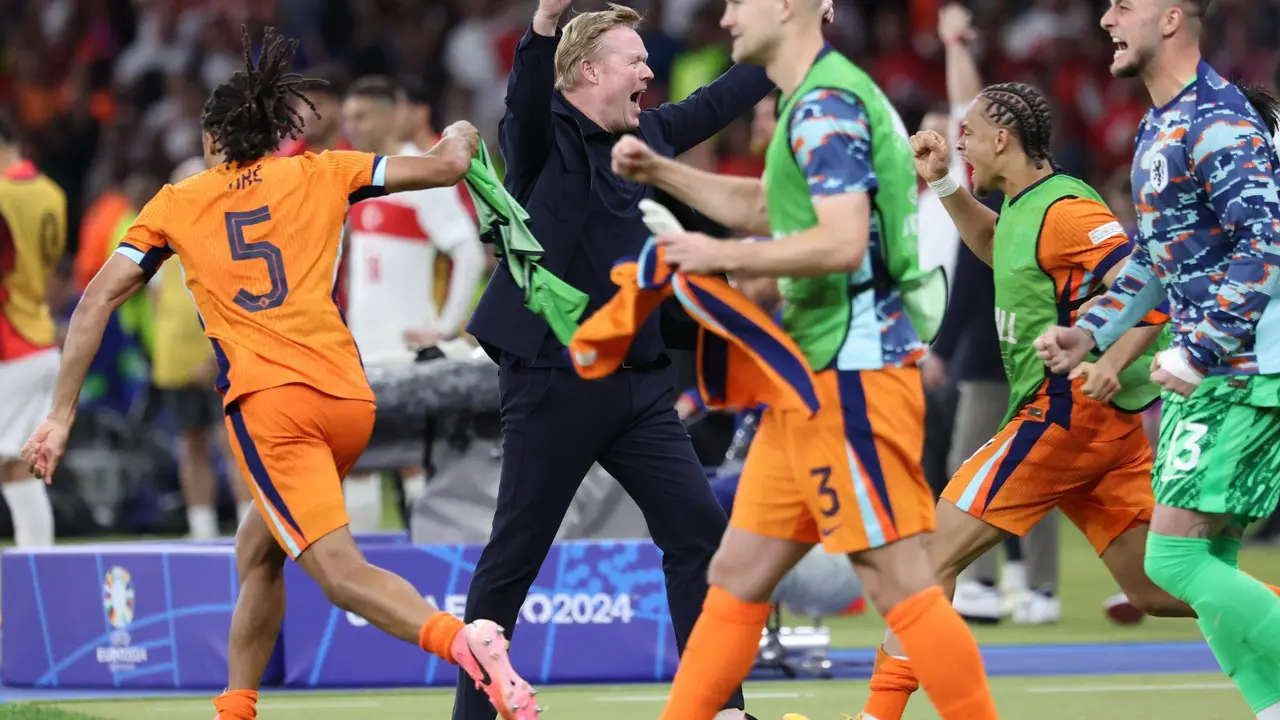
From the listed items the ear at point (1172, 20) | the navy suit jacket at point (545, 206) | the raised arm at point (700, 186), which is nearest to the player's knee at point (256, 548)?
the navy suit jacket at point (545, 206)

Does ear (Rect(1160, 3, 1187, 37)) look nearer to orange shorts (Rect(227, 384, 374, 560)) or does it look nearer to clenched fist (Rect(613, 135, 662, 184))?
clenched fist (Rect(613, 135, 662, 184))

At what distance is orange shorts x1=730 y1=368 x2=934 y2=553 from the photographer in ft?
14.8

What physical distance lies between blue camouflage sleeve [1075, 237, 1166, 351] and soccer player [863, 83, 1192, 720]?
0.86 feet

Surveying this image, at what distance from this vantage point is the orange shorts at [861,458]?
4.52 meters

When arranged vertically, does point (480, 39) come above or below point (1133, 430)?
above

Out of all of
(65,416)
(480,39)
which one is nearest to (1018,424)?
(65,416)

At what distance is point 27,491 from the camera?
9602 millimetres

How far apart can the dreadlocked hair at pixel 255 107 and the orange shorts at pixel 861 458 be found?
2.08 meters

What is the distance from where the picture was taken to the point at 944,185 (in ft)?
20.0

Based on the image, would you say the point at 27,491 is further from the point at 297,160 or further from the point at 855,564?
the point at 855,564

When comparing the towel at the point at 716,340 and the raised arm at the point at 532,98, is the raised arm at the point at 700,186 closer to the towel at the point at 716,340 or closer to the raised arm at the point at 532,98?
the towel at the point at 716,340

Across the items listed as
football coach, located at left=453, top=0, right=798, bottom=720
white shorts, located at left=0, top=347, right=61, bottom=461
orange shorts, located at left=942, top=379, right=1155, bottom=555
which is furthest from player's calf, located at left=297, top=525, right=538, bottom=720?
white shorts, located at left=0, top=347, right=61, bottom=461

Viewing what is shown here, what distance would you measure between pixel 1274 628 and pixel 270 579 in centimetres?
299

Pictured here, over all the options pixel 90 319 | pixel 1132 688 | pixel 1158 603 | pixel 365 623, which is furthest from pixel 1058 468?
pixel 365 623
